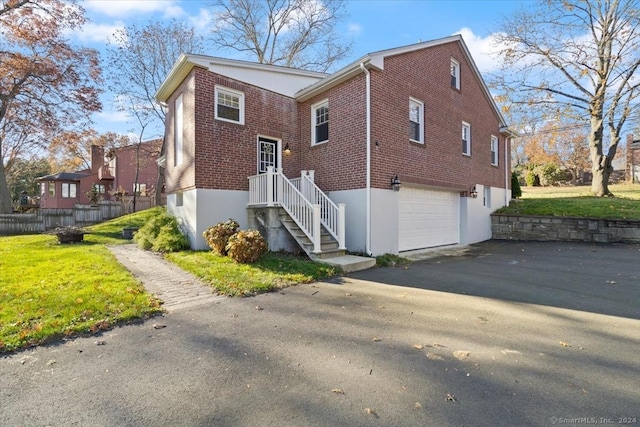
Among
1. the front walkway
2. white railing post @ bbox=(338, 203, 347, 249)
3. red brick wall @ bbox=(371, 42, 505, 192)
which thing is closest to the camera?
the front walkway

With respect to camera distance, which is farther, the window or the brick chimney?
the brick chimney

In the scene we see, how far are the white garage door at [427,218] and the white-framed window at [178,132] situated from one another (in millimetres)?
7493

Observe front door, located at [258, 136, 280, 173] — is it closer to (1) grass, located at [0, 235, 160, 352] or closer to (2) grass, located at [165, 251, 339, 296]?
(2) grass, located at [165, 251, 339, 296]

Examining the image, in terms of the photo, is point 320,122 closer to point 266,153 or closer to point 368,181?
point 266,153

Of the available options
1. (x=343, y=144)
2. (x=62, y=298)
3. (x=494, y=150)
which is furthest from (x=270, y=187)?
(x=494, y=150)

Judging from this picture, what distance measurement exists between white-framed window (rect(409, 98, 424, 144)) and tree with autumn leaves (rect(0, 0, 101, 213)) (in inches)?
738

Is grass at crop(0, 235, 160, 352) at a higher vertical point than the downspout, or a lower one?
lower

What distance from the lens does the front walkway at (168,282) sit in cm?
521

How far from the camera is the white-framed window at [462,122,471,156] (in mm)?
13082

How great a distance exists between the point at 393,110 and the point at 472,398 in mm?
8586

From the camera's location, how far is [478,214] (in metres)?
13.6

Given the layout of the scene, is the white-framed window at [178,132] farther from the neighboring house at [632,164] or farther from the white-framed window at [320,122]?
the neighboring house at [632,164]

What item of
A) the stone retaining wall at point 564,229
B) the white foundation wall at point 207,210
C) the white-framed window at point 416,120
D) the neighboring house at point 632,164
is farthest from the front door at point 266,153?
the neighboring house at point 632,164

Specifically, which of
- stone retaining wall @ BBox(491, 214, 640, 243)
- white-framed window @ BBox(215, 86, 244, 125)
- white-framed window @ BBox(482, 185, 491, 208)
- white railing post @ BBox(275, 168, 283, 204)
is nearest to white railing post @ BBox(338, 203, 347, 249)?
white railing post @ BBox(275, 168, 283, 204)
